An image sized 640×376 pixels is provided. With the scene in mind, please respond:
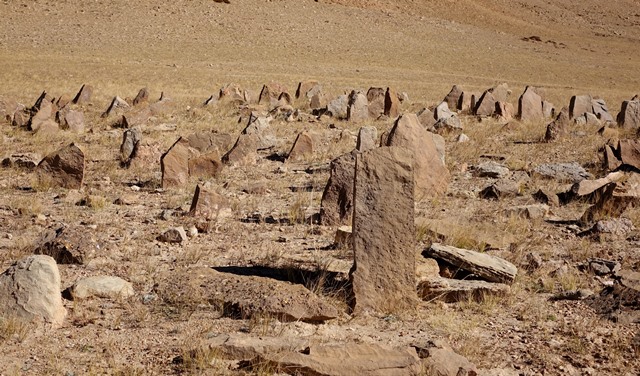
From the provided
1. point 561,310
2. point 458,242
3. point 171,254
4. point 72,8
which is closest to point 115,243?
point 171,254

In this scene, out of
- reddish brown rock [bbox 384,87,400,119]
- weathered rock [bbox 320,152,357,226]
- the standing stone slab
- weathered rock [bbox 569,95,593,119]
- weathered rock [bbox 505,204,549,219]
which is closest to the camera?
the standing stone slab

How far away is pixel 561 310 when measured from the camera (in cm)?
625

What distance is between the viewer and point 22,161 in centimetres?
1152

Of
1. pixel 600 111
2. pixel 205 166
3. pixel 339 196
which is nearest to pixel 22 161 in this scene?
pixel 205 166

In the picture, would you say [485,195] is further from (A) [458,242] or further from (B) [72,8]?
(B) [72,8]

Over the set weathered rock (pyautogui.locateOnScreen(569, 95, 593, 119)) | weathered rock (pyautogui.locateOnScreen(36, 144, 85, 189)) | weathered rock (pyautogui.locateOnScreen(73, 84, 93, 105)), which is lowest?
weathered rock (pyautogui.locateOnScreen(73, 84, 93, 105))

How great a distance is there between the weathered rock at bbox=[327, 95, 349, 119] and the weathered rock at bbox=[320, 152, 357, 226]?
8.77 m

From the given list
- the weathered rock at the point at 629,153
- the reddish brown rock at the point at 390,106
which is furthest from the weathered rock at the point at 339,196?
the reddish brown rock at the point at 390,106

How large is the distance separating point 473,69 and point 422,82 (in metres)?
7.54

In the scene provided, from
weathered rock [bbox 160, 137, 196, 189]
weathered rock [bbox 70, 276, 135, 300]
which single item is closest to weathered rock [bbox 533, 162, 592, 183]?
weathered rock [bbox 160, 137, 196, 189]

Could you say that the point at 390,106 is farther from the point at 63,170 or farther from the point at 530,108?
the point at 63,170

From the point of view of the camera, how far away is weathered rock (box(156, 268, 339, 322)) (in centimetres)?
580

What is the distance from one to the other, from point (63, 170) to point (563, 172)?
7.23 meters

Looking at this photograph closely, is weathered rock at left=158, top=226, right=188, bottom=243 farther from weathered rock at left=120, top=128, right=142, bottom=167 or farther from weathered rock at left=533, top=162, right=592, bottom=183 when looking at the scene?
weathered rock at left=533, top=162, right=592, bottom=183
